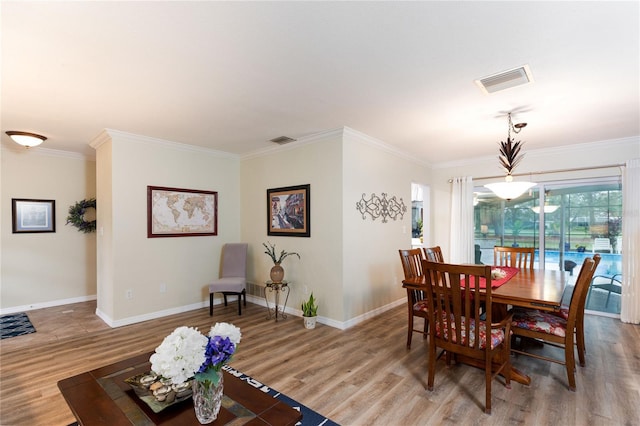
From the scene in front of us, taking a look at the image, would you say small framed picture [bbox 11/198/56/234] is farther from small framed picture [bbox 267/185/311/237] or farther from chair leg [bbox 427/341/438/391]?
chair leg [bbox 427/341/438/391]

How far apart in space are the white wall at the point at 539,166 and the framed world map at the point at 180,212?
400 centimetres

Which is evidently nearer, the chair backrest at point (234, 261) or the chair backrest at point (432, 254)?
the chair backrest at point (432, 254)

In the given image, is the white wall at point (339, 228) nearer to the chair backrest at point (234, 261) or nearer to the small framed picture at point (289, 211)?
the small framed picture at point (289, 211)

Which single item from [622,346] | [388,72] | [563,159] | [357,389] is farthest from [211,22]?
[563,159]

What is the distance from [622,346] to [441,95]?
10.7 ft

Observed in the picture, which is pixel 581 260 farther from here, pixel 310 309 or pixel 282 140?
pixel 282 140

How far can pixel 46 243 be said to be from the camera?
4.87 m

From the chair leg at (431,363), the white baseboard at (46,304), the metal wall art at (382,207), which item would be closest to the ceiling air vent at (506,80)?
the metal wall art at (382,207)

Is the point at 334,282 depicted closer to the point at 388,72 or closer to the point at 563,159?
the point at 388,72

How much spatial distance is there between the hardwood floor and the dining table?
1.09ft

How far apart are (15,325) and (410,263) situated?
4.98 metres

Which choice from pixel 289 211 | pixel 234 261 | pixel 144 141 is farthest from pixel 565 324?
pixel 144 141

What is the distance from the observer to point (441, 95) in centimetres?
279

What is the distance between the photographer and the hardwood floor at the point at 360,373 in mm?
2160
